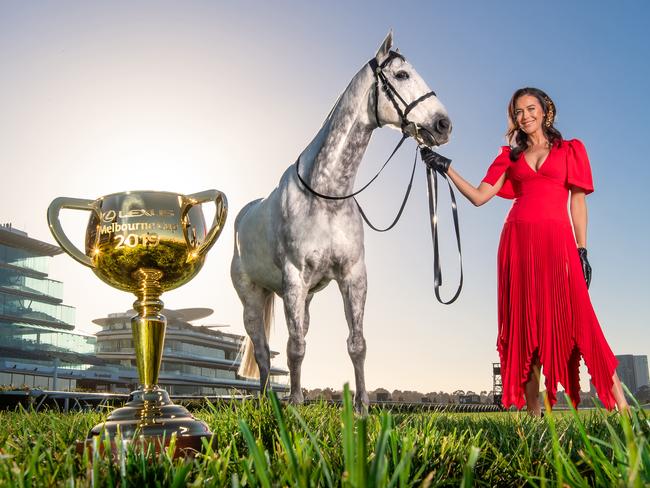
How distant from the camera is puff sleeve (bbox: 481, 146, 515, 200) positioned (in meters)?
4.24

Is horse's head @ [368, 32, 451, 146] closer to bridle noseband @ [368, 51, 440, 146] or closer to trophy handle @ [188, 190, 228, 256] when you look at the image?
bridle noseband @ [368, 51, 440, 146]

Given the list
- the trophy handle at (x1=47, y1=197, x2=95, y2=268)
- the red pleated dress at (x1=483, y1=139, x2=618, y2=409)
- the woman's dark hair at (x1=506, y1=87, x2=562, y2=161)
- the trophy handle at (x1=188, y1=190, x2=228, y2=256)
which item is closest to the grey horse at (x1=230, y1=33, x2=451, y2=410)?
the woman's dark hair at (x1=506, y1=87, x2=562, y2=161)

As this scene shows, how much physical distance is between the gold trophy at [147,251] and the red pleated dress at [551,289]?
7.94 ft

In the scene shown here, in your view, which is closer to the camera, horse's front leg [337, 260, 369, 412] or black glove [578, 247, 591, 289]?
black glove [578, 247, 591, 289]

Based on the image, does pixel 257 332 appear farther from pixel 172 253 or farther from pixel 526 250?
pixel 172 253

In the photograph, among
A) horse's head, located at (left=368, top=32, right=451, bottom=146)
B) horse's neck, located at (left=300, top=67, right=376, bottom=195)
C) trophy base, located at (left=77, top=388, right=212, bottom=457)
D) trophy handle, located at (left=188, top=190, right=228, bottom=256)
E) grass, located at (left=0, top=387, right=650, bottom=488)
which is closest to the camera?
grass, located at (left=0, top=387, right=650, bottom=488)

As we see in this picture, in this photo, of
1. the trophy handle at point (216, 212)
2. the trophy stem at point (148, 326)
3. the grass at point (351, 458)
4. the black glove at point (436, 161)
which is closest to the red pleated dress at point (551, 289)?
the black glove at point (436, 161)

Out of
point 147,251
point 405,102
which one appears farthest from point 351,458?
point 405,102

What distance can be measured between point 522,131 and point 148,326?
2968 mm

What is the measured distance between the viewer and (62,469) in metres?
1.55

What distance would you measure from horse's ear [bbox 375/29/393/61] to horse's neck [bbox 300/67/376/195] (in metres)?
0.12

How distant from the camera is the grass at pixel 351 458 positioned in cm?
85

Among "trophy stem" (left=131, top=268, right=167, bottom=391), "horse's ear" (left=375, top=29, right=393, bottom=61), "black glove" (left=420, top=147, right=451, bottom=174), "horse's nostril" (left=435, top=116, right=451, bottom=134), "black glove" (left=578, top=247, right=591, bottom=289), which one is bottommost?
"trophy stem" (left=131, top=268, right=167, bottom=391)

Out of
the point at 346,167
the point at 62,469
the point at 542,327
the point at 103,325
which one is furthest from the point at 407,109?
the point at 103,325
